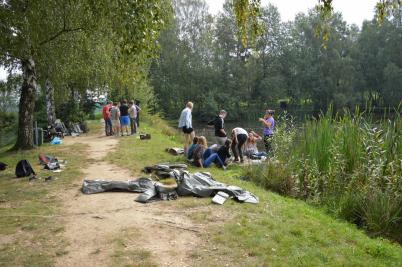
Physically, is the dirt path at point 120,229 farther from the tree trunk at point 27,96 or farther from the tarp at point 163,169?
the tree trunk at point 27,96

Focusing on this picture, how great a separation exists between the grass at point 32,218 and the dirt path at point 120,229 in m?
0.19

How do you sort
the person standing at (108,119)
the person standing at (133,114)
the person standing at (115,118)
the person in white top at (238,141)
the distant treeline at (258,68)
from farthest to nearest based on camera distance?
the distant treeline at (258,68)
the person standing at (108,119)
the person standing at (115,118)
the person standing at (133,114)
the person in white top at (238,141)

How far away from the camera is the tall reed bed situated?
6617mm

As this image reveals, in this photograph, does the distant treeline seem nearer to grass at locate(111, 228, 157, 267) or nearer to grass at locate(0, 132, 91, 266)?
grass at locate(0, 132, 91, 266)

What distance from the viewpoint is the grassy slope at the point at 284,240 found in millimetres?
4859

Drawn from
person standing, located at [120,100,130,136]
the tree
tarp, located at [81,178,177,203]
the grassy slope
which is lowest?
the grassy slope

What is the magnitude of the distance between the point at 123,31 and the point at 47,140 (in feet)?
40.8

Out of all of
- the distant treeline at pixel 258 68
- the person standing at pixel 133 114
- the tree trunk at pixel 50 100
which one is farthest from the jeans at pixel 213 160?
the distant treeline at pixel 258 68

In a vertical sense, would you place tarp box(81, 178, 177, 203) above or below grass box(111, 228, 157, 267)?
above

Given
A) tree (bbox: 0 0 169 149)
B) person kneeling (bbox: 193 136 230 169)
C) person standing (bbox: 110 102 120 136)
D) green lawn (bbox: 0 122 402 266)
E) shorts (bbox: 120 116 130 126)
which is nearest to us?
green lawn (bbox: 0 122 402 266)

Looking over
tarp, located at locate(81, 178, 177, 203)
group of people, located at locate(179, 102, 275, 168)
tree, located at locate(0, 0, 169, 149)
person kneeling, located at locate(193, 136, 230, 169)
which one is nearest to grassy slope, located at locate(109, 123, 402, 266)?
tarp, located at locate(81, 178, 177, 203)

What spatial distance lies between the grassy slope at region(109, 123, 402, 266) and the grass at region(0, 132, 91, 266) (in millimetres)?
1937

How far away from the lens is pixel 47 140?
16641 mm

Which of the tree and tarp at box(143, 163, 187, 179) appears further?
tarp at box(143, 163, 187, 179)
